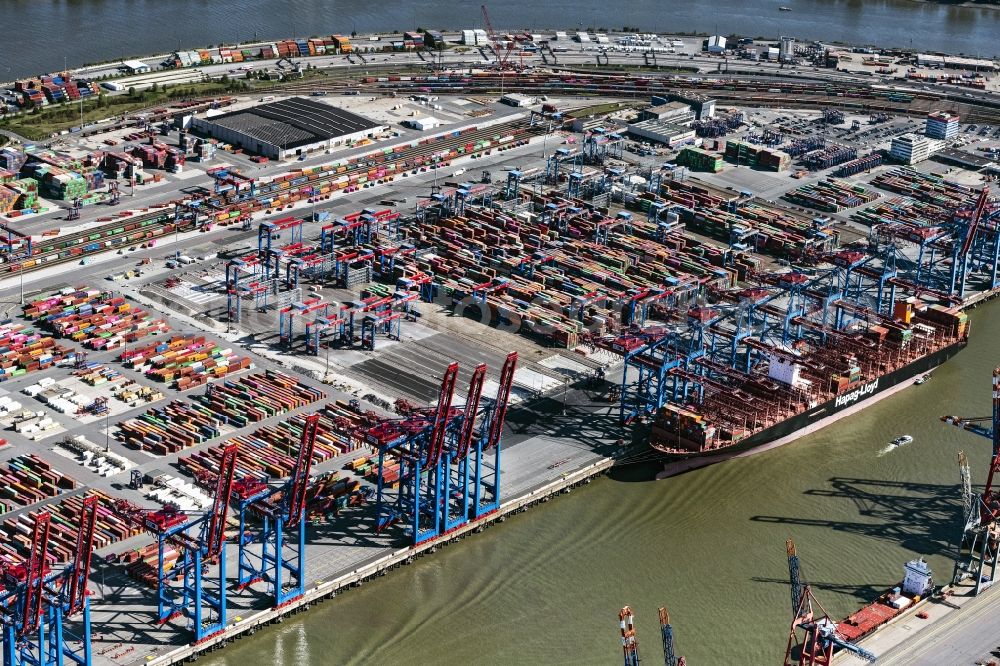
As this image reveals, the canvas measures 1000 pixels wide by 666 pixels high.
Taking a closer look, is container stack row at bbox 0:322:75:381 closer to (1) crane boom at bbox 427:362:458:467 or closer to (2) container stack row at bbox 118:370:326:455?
(2) container stack row at bbox 118:370:326:455

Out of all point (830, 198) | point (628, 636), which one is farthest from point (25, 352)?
point (830, 198)

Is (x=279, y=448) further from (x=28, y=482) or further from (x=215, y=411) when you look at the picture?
(x=28, y=482)

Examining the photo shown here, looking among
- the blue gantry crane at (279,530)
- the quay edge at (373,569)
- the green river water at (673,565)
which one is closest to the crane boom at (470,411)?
the quay edge at (373,569)

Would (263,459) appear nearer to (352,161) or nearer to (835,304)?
(835,304)

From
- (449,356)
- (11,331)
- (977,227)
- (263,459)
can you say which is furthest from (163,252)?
(977,227)

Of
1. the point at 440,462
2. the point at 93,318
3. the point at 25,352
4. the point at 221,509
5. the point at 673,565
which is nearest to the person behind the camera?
the point at 221,509

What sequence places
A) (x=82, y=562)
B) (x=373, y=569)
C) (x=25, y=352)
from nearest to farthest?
(x=82, y=562), (x=373, y=569), (x=25, y=352)

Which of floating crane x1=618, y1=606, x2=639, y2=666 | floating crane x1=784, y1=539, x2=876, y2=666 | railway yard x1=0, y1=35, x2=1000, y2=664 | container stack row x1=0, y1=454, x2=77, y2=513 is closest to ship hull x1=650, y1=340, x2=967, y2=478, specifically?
railway yard x1=0, y1=35, x2=1000, y2=664
